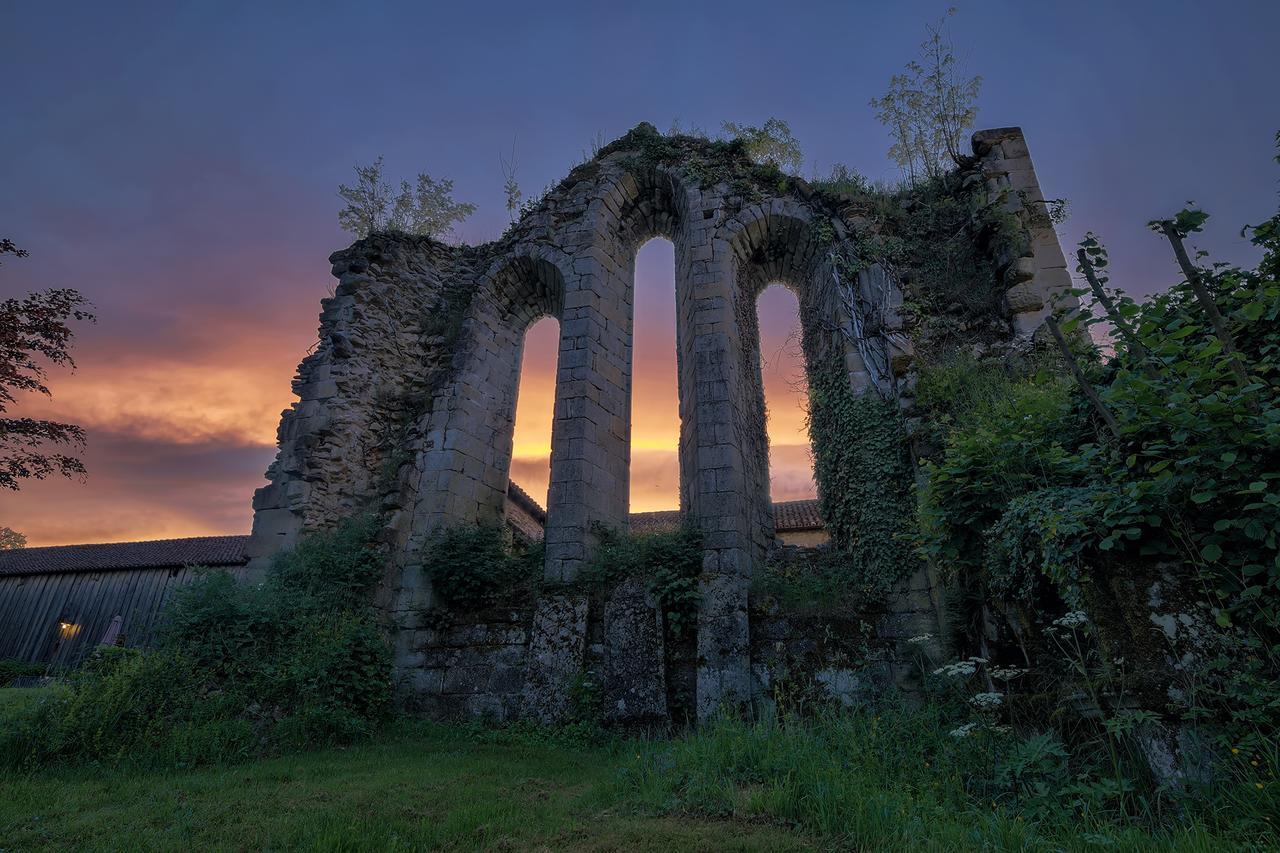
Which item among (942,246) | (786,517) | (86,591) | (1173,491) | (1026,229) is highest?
(942,246)

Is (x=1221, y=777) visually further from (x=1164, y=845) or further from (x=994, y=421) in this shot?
(x=994, y=421)

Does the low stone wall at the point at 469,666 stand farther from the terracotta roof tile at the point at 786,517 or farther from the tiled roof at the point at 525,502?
the terracotta roof tile at the point at 786,517

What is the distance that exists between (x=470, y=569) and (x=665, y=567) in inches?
98.5

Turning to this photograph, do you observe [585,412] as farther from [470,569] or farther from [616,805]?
[616,805]

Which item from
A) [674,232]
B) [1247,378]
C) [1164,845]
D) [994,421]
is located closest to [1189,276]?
[1247,378]

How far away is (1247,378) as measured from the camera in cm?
285

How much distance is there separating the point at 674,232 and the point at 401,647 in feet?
24.1

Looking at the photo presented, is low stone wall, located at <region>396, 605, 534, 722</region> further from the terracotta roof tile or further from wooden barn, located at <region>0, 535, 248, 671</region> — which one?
wooden barn, located at <region>0, 535, 248, 671</region>

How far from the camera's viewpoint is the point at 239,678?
6125mm

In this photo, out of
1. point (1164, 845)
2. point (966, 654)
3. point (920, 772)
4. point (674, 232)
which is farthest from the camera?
point (674, 232)

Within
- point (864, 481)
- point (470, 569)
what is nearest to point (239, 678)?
point (470, 569)

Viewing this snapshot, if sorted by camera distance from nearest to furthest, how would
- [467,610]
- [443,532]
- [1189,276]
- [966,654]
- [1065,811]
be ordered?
[1065,811] < [1189,276] < [966,654] < [467,610] < [443,532]

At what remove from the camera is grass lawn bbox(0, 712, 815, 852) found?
3066 mm

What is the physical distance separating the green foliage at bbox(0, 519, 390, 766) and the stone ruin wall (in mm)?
555
